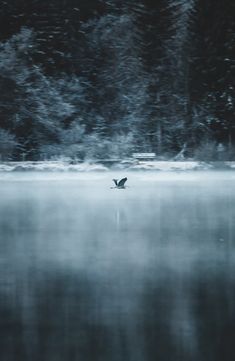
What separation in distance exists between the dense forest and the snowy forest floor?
5200 mm

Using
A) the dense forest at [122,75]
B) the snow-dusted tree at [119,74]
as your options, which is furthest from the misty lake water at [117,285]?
the snow-dusted tree at [119,74]

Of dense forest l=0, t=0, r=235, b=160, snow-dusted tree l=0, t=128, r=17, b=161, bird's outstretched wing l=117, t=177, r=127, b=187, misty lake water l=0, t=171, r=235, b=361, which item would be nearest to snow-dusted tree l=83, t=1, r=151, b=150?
dense forest l=0, t=0, r=235, b=160

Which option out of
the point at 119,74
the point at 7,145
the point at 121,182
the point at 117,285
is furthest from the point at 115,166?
the point at 117,285

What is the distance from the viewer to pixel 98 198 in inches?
830

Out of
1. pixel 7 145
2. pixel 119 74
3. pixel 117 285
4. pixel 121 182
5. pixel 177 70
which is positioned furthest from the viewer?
pixel 177 70

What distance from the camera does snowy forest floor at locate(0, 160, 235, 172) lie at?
40500 millimetres

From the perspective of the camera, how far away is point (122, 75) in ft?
166

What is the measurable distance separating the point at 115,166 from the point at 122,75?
1110 cm

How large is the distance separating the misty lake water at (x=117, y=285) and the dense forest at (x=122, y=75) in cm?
3226

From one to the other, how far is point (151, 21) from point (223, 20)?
4.92m

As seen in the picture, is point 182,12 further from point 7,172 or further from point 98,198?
point 98,198

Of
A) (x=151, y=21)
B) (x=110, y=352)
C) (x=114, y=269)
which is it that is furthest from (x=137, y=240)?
(x=151, y=21)

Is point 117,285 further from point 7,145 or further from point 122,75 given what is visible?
point 122,75

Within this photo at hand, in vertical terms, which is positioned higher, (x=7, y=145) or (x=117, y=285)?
(x=7, y=145)
